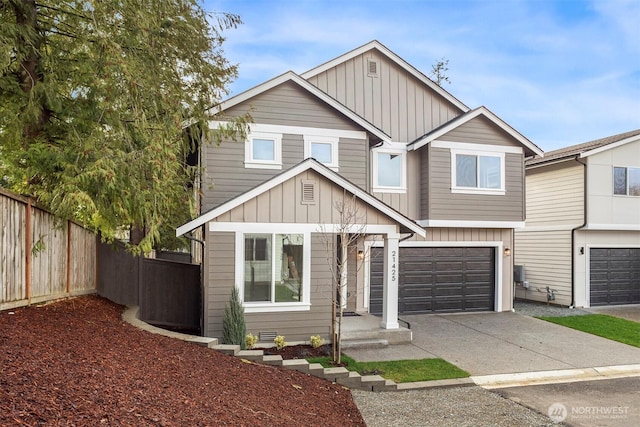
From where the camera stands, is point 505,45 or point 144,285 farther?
point 505,45

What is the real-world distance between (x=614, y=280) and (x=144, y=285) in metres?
16.2

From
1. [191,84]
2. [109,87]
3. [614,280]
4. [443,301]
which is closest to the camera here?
[109,87]

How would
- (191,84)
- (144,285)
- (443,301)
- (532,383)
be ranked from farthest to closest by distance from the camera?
1. (443,301)
2. (144,285)
3. (191,84)
4. (532,383)

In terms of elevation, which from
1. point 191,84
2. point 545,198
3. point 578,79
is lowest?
point 545,198

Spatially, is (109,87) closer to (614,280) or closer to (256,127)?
(256,127)

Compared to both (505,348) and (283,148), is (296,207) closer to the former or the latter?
(283,148)

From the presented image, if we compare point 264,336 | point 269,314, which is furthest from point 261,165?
point 264,336

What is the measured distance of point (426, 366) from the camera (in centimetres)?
845

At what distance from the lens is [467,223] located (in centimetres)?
1416

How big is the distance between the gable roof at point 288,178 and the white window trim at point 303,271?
665mm

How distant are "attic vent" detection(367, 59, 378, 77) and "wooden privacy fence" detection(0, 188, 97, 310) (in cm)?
962

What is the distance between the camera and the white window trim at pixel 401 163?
13.8 meters

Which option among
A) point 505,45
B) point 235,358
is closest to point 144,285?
point 235,358

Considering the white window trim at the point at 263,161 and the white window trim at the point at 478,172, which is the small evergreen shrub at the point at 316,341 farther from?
the white window trim at the point at 478,172
